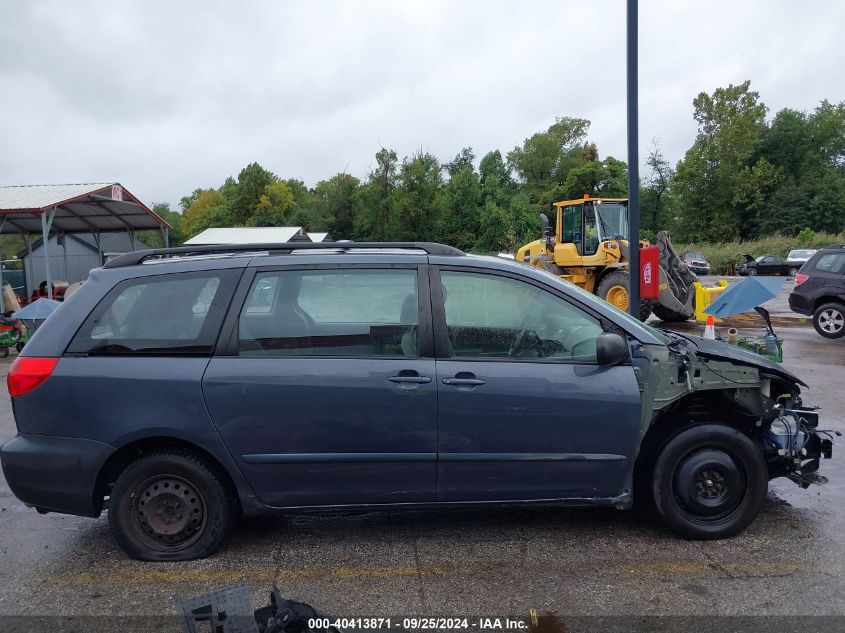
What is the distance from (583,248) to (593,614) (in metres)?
13.6

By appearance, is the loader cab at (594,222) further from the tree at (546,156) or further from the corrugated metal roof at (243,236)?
the tree at (546,156)

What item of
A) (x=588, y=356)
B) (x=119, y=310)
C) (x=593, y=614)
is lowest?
(x=593, y=614)

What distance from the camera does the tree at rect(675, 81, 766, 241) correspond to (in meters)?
58.6

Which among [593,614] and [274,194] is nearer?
[593,614]

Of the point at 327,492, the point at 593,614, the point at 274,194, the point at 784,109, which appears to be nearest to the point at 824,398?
the point at 593,614

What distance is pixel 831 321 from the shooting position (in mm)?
12703

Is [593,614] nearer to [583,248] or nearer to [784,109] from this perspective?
[583,248]

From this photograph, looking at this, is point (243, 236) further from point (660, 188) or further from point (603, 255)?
point (660, 188)

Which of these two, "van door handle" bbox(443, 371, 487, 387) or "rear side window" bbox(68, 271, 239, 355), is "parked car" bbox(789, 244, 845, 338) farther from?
"rear side window" bbox(68, 271, 239, 355)

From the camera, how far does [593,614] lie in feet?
10.5

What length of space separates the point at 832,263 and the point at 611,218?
489cm

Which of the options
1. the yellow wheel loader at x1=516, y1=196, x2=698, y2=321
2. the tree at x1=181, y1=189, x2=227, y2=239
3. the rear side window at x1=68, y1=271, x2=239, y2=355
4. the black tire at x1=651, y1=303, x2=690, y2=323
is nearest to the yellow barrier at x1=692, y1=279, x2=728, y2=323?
the yellow wheel loader at x1=516, y1=196, x2=698, y2=321

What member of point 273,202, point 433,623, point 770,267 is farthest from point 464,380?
point 273,202

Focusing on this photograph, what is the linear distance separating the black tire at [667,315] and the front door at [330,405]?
12310 millimetres
